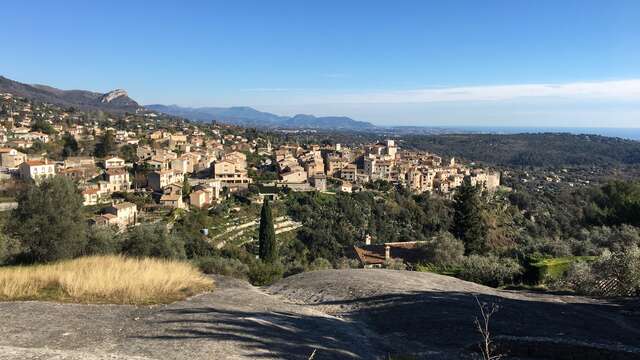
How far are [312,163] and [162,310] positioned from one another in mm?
84446

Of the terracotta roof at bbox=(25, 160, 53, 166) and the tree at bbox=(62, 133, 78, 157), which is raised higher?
the tree at bbox=(62, 133, 78, 157)

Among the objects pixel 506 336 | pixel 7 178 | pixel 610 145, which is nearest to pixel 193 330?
pixel 506 336

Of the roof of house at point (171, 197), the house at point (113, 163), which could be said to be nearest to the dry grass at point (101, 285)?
the roof of house at point (171, 197)

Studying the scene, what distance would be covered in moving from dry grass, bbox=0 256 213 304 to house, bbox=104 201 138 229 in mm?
37579

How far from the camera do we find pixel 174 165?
77.5 meters

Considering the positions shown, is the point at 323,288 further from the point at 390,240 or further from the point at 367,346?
the point at 390,240

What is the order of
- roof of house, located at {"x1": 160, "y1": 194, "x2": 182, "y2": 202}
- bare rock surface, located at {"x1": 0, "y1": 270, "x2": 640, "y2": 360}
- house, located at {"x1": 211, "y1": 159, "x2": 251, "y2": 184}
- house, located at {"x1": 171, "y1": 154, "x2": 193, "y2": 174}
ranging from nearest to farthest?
bare rock surface, located at {"x1": 0, "y1": 270, "x2": 640, "y2": 360}, roof of house, located at {"x1": 160, "y1": 194, "x2": 182, "y2": 202}, house, located at {"x1": 211, "y1": 159, "x2": 251, "y2": 184}, house, located at {"x1": 171, "y1": 154, "x2": 193, "y2": 174}

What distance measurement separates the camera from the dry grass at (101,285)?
30.0 feet

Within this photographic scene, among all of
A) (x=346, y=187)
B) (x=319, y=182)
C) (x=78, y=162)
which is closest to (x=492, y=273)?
(x=346, y=187)

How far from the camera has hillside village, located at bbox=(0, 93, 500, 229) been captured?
2351 inches

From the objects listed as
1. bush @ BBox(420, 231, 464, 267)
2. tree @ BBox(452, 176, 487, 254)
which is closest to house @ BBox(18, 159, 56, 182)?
tree @ BBox(452, 176, 487, 254)

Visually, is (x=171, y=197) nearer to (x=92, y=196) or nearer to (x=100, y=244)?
(x=92, y=196)

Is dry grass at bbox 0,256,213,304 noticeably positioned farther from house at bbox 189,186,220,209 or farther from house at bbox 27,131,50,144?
house at bbox 27,131,50,144

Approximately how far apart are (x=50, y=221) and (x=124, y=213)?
32.6 metres
